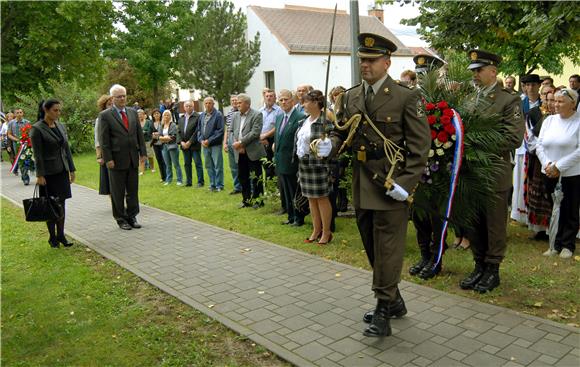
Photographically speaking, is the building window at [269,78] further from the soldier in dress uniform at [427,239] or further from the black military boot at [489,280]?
the black military boot at [489,280]

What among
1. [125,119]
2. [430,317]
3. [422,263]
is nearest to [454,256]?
[422,263]

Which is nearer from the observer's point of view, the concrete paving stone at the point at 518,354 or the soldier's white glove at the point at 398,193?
the concrete paving stone at the point at 518,354

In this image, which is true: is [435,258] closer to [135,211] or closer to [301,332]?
[301,332]

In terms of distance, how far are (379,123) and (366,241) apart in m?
1.04

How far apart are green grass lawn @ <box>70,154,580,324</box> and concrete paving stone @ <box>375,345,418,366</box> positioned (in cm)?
143

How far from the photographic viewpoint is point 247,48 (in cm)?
3250

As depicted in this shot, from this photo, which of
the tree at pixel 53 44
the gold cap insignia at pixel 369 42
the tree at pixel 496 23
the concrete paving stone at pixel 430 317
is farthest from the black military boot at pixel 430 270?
the tree at pixel 53 44

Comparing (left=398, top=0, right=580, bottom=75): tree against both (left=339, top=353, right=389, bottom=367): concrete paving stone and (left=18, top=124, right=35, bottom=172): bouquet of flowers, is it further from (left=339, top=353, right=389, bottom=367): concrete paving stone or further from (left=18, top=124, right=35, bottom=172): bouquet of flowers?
(left=18, top=124, right=35, bottom=172): bouquet of flowers

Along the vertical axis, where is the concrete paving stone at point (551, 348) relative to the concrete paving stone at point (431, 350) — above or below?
above

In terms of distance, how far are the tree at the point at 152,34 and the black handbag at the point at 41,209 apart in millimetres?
28361

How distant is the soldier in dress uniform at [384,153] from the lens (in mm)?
4199

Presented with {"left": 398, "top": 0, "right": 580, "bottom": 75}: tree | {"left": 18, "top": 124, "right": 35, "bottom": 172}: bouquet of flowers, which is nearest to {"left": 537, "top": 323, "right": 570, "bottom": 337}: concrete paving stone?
{"left": 398, "top": 0, "right": 580, "bottom": 75}: tree

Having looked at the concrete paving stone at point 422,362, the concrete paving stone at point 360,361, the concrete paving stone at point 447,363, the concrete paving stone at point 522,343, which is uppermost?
the concrete paving stone at point 522,343

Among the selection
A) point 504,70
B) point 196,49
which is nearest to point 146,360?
point 504,70
